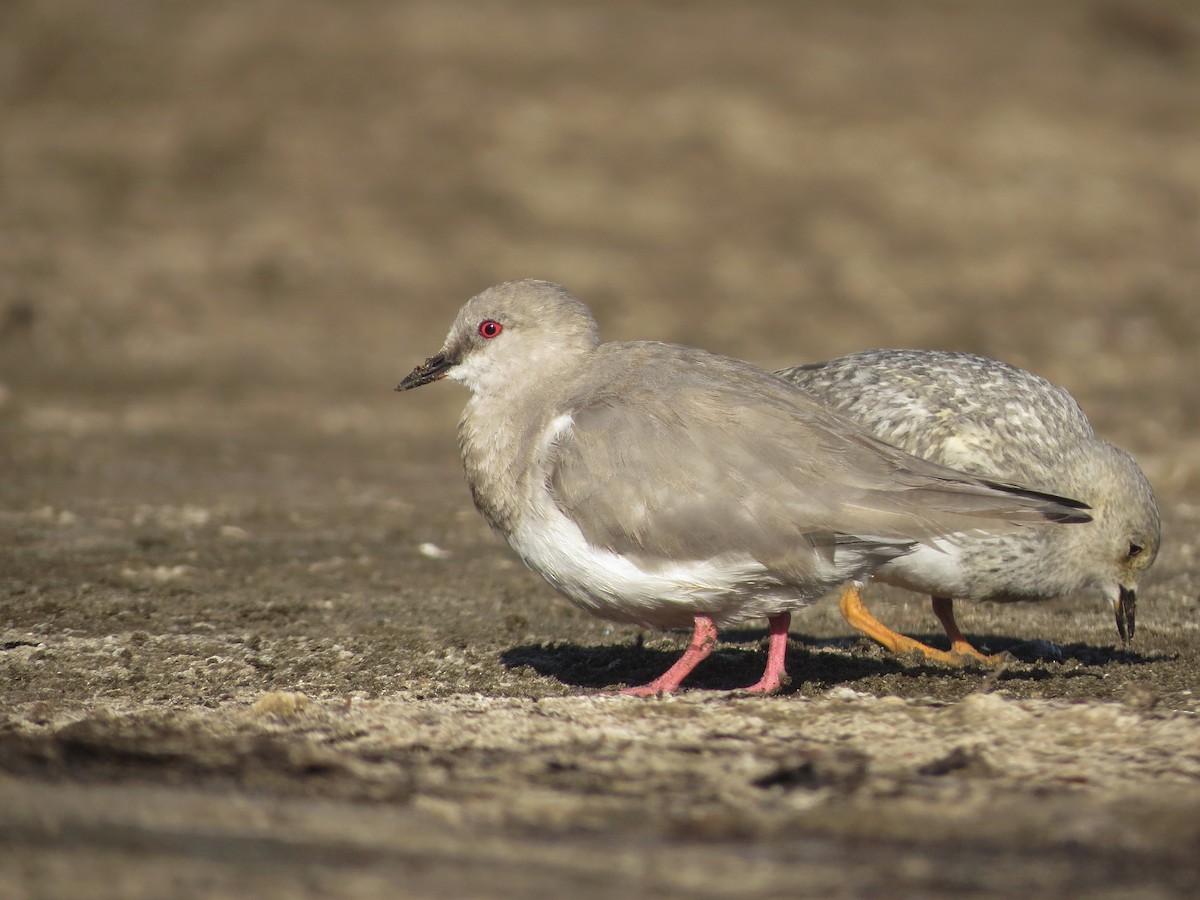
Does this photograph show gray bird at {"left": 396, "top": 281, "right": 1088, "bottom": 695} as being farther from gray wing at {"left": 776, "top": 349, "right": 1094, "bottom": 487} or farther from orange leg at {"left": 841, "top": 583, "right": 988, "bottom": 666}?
orange leg at {"left": 841, "top": 583, "right": 988, "bottom": 666}

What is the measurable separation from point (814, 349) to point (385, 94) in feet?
28.4

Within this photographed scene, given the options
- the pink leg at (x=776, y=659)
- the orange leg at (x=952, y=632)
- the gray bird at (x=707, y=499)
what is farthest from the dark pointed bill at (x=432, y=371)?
the orange leg at (x=952, y=632)

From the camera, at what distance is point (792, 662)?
22.0 ft

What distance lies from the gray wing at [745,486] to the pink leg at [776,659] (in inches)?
22.4

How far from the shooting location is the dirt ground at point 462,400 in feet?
13.6

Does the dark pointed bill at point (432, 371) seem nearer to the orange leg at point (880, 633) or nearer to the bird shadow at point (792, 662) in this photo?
the bird shadow at point (792, 662)

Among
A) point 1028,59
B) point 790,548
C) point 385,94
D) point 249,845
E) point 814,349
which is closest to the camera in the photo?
point 249,845

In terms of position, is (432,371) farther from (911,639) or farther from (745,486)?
(911,639)

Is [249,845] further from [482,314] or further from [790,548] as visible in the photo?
[482,314]

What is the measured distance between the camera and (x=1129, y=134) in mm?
20234

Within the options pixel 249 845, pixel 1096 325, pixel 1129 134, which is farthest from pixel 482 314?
pixel 1129 134

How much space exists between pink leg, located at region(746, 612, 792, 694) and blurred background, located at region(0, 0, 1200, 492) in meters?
6.55

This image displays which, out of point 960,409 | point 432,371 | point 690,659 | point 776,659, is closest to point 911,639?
point 960,409

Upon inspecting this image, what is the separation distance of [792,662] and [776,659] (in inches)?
28.8
